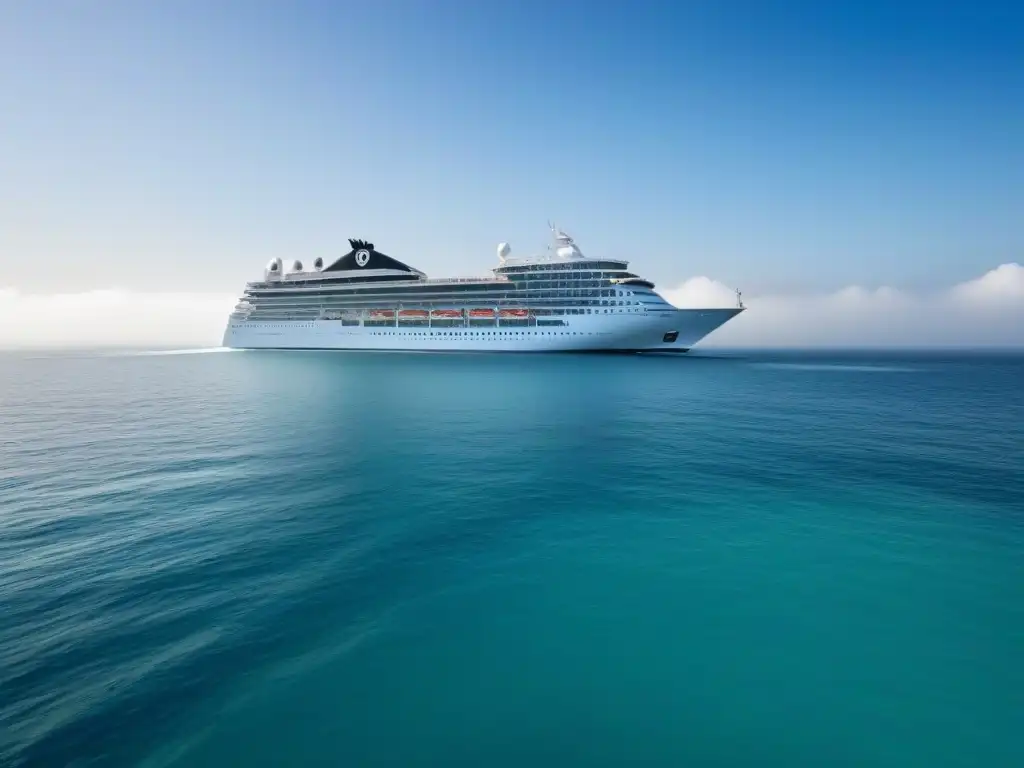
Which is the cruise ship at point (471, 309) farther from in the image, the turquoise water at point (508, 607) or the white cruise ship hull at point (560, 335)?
the turquoise water at point (508, 607)

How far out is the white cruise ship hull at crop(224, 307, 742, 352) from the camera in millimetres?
93438

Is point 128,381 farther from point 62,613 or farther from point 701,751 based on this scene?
point 701,751

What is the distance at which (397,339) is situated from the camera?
111438mm

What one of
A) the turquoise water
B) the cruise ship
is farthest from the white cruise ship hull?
the turquoise water

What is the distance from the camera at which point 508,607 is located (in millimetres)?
10602

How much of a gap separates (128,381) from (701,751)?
76298mm

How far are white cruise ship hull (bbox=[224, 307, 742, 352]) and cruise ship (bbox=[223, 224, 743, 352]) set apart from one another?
7.9 inches

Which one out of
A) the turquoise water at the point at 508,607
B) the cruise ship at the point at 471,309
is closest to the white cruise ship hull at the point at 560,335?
the cruise ship at the point at 471,309

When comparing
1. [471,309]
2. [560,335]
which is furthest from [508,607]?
[471,309]

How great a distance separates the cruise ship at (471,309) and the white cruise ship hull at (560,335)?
0.66 ft

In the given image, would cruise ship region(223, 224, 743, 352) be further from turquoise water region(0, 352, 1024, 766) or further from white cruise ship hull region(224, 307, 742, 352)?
turquoise water region(0, 352, 1024, 766)

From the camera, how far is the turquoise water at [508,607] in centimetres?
713

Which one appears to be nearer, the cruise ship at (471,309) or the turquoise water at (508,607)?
the turquoise water at (508,607)

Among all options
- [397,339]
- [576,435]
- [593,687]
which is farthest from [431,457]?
[397,339]
